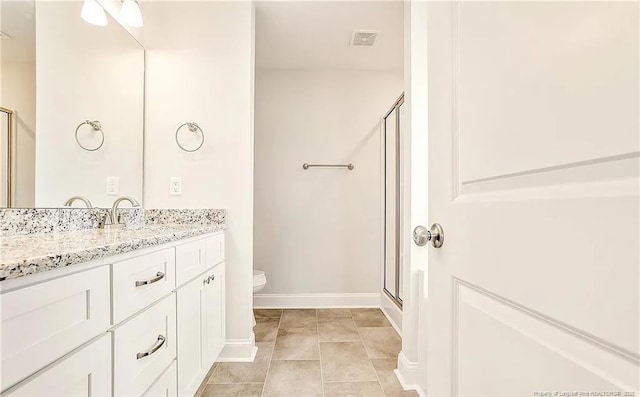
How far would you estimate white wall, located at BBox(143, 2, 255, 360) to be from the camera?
74.9 inches

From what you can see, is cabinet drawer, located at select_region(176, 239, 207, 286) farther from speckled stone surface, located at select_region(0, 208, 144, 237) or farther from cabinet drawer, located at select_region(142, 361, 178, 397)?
speckled stone surface, located at select_region(0, 208, 144, 237)

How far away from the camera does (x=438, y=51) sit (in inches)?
29.2

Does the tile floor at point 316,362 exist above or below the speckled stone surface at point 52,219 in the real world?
below

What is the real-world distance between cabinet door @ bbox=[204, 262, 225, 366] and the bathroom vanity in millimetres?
111

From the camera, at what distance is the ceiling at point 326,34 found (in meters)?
2.11

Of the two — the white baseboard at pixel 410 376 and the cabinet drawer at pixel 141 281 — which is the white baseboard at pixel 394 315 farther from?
the cabinet drawer at pixel 141 281

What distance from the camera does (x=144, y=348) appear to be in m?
0.95

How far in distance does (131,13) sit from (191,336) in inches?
70.9

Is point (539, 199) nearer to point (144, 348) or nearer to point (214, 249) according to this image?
point (144, 348)

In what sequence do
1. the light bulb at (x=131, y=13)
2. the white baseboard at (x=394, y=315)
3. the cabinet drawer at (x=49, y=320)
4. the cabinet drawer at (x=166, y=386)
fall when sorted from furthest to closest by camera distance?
1. the white baseboard at (x=394, y=315)
2. the light bulb at (x=131, y=13)
3. the cabinet drawer at (x=166, y=386)
4. the cabinet drawer at (x=49, y=320)

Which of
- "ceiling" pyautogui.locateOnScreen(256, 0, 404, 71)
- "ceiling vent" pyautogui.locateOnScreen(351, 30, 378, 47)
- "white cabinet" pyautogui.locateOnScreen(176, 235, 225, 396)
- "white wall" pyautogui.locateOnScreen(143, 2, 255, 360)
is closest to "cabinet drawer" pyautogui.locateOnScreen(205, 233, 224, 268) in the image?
→ "white cabinet" pyautogui.locateOnScreen(176, 235, 225, 396)

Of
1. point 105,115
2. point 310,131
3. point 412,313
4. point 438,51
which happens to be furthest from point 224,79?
point 412,313

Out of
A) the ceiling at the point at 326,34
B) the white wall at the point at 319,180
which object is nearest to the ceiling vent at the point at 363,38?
the ceiling at the point at 326,34

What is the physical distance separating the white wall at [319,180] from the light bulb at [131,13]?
132 cm
